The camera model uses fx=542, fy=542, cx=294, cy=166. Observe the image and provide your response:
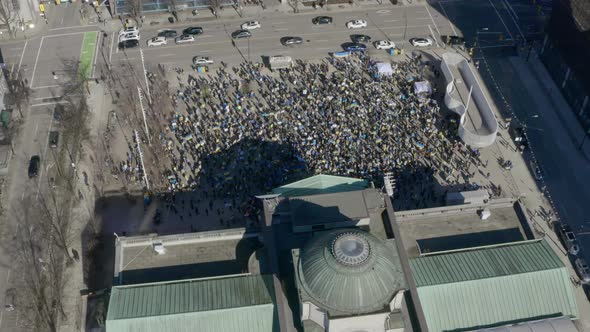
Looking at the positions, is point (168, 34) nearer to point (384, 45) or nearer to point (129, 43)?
point (129, 43)

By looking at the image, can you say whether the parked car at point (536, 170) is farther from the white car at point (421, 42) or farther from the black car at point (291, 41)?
the black car at point (291, 41)

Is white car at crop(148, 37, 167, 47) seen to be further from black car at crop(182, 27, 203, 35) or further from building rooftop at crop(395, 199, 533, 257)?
building rooftop at crop(395, 199, 533, 257)

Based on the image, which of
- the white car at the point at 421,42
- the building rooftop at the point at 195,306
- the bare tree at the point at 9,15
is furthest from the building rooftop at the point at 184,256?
the bare tree at the point at 9,15

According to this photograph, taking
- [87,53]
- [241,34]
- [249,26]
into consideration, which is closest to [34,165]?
[87,53]

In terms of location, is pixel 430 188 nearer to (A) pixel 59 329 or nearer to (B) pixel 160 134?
(B) pixel 160 134

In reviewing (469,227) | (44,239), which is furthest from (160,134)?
(469,227)
